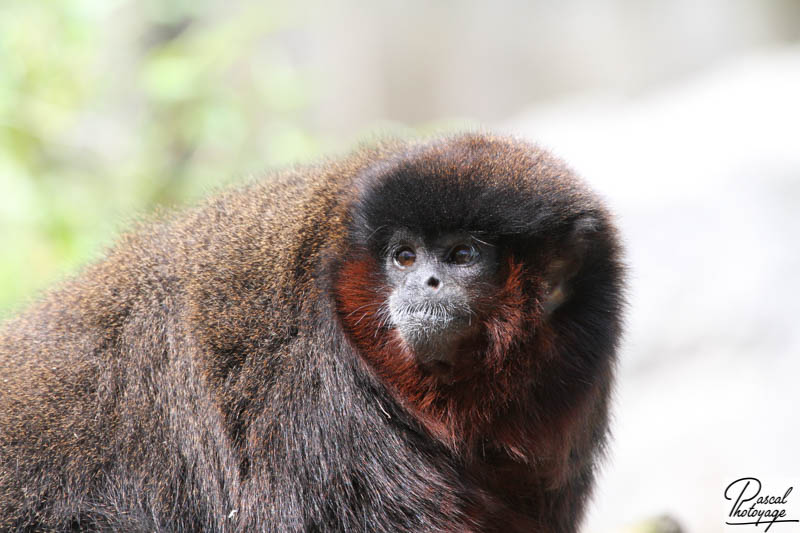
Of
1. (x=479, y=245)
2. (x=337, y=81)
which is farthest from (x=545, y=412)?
(x=337, y=81)

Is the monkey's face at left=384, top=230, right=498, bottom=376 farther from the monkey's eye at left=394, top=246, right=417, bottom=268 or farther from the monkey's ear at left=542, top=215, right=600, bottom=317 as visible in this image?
the monkey's ear at left=542, top=215, right=600, bottom=317

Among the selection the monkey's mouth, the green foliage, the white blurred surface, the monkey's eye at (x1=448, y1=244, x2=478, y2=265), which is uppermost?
the green foliage

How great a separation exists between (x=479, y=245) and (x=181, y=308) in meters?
1.01

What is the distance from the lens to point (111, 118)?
24.2 feet

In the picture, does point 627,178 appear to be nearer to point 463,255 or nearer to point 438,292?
point 463,255

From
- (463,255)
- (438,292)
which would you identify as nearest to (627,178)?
(463,255)

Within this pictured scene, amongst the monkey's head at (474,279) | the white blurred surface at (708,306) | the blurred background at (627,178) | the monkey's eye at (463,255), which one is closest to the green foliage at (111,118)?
the blurred background at (627,178)

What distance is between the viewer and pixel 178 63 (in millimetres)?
6031

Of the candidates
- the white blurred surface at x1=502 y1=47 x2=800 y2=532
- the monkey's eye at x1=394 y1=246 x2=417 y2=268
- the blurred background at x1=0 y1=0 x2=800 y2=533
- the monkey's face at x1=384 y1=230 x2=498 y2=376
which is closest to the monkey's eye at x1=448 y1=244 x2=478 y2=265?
the monkey's face at x1=384 y1=230 x2=498 y2=376

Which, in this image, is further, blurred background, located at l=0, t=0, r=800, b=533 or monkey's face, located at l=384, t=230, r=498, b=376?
blurred background, located at l=0, t=0, r=800, b=533

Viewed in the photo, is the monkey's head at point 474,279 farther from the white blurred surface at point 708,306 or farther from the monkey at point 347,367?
the white blurred surface at point 708,306

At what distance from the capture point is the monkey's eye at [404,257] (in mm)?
2805

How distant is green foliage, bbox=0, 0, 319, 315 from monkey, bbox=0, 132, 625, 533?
109 inches

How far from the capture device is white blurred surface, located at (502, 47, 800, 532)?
18.7 feet
